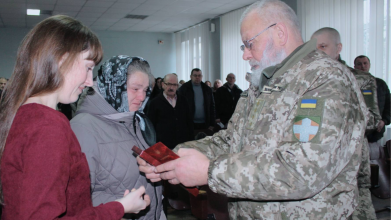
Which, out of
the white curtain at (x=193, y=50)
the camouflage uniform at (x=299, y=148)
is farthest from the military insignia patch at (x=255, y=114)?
the white curtain at (x=193, y=50)

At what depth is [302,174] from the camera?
3.31 ft

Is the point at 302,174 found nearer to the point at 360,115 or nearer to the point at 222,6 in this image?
the point at 360,115

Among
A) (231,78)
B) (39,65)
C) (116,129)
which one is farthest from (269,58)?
(231,78)

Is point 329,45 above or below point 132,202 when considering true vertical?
above

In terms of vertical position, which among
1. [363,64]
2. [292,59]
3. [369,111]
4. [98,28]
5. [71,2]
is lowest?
[369,111]

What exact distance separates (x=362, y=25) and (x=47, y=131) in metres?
6.29

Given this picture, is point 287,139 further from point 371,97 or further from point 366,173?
point 371,97

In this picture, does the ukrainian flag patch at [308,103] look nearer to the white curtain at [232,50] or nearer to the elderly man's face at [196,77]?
the elderly man's face at [196,77]

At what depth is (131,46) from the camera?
41.1 ft

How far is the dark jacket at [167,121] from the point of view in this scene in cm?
404

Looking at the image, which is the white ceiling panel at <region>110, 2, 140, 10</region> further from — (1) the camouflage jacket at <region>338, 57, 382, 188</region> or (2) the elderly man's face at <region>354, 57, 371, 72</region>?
(1) the camouflage jacket at <region>338, 57, 382, 188</region>

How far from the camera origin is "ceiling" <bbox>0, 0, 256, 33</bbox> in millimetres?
7980

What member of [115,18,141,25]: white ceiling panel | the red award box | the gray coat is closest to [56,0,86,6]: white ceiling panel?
[115,18,141,25]: white ceiling panel

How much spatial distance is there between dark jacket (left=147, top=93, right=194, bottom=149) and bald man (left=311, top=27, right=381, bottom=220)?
2.08 metres
